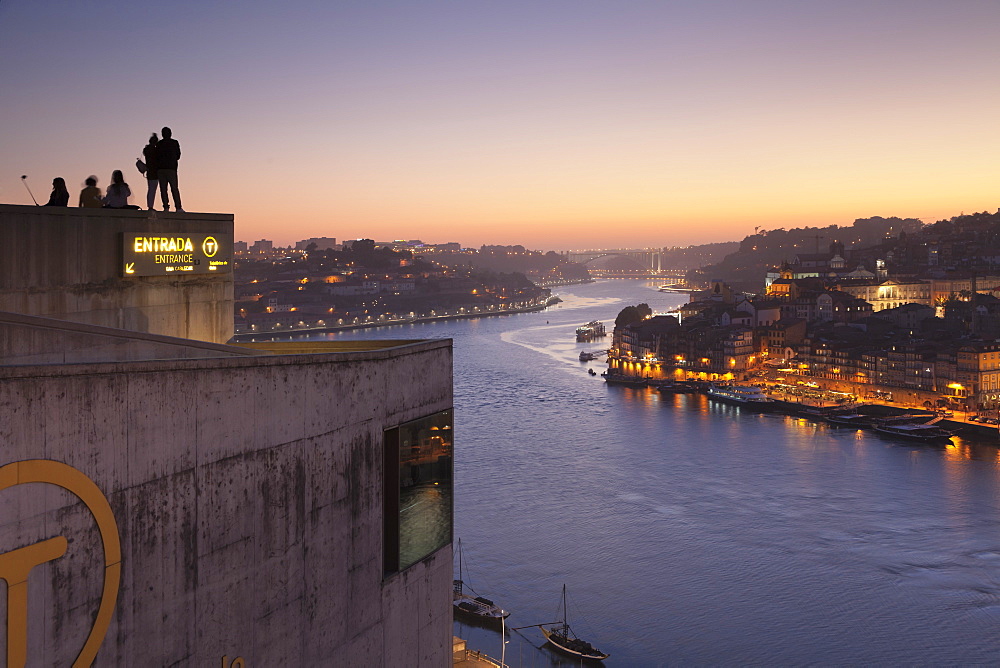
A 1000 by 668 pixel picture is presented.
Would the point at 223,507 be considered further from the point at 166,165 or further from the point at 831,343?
the point at 831,343

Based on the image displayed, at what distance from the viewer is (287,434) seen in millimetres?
2246

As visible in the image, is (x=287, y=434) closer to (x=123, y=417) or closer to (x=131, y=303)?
(x=123, y=417)

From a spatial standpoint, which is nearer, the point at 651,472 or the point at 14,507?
the point at 14,507

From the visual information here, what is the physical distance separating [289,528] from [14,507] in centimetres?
74

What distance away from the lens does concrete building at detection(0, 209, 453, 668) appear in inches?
66.2

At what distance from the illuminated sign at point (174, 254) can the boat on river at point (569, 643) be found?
19.0 ft

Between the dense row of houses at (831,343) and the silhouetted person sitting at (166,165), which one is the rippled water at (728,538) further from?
the silhouetted person sitting at (166,165)

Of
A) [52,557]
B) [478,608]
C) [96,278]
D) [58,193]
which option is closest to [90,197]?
[58,193]

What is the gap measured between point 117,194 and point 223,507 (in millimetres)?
1254

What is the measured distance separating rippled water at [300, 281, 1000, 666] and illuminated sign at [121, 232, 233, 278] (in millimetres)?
5852

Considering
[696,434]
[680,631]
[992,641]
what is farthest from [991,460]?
[680,631]

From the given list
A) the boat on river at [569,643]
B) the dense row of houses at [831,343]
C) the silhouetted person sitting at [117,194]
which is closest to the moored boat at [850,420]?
the dense row of houses at [831,343]

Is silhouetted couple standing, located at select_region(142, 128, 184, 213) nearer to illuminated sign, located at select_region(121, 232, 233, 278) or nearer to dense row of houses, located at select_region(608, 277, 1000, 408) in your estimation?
illuminated sign, located at select_region(121, 232, 233, 278)

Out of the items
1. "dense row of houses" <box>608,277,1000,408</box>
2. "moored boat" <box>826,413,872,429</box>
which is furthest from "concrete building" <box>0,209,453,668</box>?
"dense row of houses" <box>608,277,1000,408</box>
